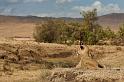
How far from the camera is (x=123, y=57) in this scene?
1448 inches

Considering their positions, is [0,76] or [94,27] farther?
[94,27]

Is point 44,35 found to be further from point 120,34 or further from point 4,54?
point 4,54

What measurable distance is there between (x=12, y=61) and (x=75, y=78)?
1304 cm

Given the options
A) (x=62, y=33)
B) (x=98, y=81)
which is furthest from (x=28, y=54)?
(x=62, y=33)

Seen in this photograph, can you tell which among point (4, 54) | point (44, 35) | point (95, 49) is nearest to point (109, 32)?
point (44, 35)

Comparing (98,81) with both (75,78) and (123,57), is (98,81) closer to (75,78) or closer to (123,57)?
(75,78)

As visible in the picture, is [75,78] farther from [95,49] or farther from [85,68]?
[95,49]

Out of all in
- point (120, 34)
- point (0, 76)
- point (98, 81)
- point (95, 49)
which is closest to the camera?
point (98, 81)

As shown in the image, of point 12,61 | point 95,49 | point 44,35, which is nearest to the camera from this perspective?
point 12,61

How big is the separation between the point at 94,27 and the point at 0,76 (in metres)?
51.1

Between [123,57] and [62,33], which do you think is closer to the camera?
[123,57]

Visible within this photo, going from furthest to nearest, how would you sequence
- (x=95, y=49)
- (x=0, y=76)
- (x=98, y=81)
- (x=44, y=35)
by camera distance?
(x=44, y=35) < (x=95, y=49) < (x=0, y=76) < (x=98, y=81)

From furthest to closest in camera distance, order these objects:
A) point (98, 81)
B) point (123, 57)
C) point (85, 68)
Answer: point (123, 57) → point (85, 68) → point (98, 81)

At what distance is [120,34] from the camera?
225 feet
